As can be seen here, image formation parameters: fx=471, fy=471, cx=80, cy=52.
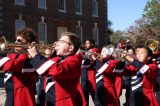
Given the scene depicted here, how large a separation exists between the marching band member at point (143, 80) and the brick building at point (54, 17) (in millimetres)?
21701

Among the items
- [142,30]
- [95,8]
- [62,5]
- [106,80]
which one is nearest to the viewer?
[106,80]

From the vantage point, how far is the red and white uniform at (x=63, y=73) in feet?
17.8

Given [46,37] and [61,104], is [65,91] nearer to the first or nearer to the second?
[61,104]

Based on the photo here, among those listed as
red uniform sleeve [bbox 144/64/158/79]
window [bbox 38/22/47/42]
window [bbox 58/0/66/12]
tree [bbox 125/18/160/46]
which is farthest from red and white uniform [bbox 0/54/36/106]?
tree [bbox 125/18/160/46]

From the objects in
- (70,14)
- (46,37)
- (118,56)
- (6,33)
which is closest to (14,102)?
(118,56)

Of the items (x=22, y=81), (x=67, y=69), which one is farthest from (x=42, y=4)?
(x=67, y=69)

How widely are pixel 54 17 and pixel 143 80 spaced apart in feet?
88.6

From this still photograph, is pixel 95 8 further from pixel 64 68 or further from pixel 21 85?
pixel 64 68

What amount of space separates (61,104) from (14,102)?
945mm

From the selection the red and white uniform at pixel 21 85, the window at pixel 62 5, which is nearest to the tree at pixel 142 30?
the window at pixel 62 5

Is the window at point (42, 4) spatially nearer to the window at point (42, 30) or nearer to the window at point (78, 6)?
the window at point (42, 30)

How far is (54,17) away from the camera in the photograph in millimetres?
34594

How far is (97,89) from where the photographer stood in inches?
358

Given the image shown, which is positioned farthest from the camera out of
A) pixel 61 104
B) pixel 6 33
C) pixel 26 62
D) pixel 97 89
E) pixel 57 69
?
pixel 6 33
